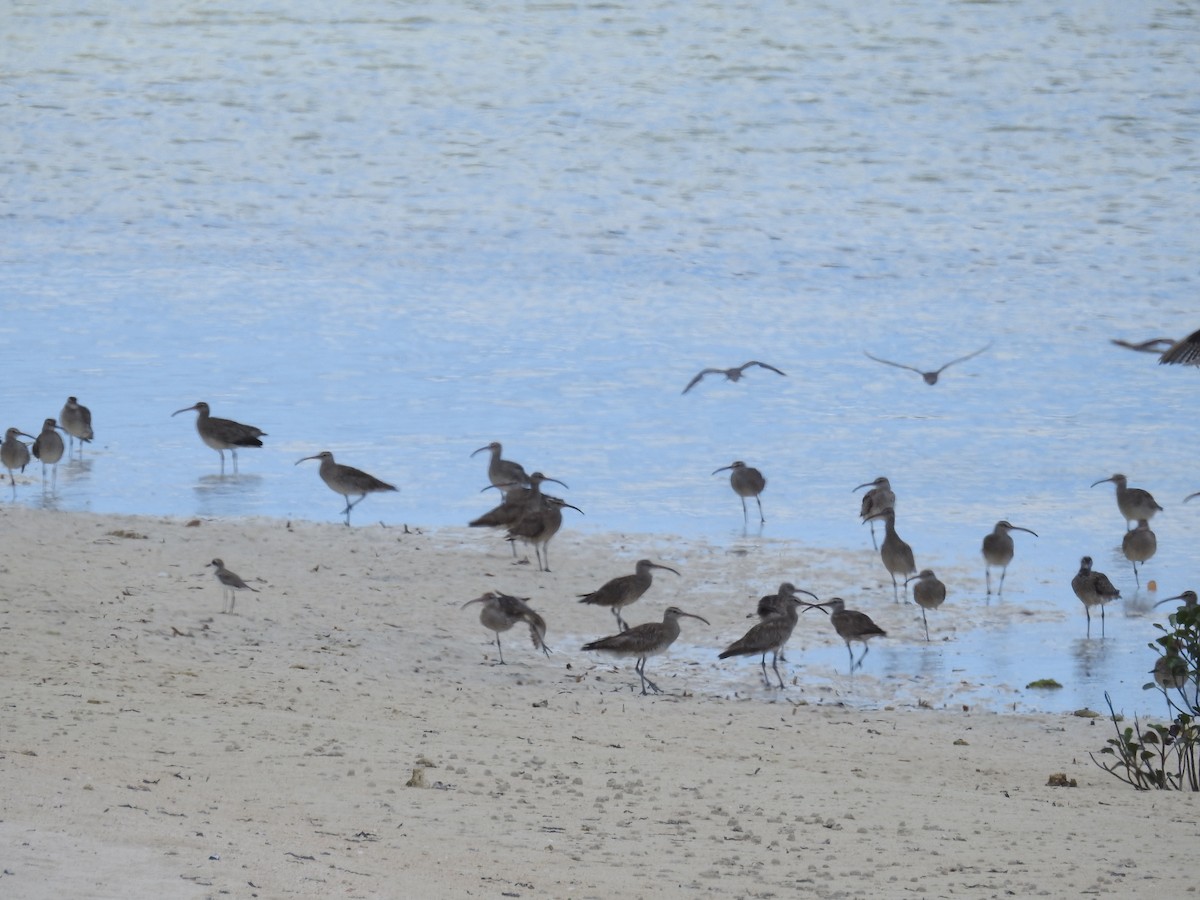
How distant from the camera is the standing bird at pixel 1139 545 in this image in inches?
516

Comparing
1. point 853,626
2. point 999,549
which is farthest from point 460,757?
point 999,549

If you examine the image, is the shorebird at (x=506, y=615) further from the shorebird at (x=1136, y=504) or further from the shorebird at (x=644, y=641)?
the shorebird at (x=1136, y=504)

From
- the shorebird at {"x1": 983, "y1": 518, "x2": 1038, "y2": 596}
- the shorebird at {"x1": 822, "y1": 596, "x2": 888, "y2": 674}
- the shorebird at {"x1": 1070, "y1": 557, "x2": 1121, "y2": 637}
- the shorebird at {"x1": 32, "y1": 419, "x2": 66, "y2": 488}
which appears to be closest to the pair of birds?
the shorebird at {"x1": 32, "y1": 419, "x2": 66, "y2": 488}

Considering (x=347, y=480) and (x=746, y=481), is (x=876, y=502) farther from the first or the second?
(x=347, y=480)

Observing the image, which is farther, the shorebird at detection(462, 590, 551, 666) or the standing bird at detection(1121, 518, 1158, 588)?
the standing bird at detection(1121, 518, 1158, 588)

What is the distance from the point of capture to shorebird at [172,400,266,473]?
16188mm

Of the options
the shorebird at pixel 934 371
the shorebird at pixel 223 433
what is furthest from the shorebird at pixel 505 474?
the shorebird at pixel 934 371

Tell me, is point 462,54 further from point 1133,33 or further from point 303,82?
point 1133,33

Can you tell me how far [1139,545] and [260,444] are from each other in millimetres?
7772

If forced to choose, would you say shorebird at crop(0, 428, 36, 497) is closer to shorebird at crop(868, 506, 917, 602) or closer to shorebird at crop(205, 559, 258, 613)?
A: shorebird at crop(205, 559, 258, 613)

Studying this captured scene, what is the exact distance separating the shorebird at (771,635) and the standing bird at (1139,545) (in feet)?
10.5

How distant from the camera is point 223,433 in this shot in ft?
53.3

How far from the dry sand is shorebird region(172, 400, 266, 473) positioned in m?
3.25

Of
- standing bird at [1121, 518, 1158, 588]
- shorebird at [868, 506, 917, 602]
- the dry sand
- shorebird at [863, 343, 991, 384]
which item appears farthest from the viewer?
shorebird at [863, 343, 991, 384]
